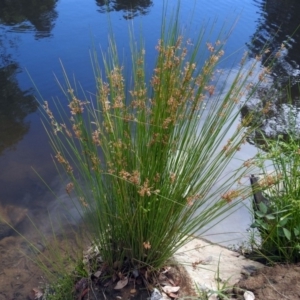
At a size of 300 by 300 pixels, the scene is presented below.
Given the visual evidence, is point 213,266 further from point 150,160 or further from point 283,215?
point 150,160

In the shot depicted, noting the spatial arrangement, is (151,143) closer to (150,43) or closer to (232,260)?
(232,260)

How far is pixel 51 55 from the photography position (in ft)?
17.3

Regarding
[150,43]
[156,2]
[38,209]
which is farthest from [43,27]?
[38,209]

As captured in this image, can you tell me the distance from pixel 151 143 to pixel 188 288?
0.76m

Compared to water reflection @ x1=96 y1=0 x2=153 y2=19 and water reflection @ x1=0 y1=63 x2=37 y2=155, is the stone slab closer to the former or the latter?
water reflection @ x1=0 y1=63 x2=37 y2=155

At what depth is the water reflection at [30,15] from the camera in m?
5.92

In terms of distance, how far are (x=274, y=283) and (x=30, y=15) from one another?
5222mm

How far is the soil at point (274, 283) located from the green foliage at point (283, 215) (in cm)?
13

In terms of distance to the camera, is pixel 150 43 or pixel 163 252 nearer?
pixel 163 252

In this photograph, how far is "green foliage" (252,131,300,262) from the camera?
2.31m

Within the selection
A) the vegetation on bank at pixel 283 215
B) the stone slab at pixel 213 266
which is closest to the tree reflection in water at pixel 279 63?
the vegetation on bank at pixel 283 215

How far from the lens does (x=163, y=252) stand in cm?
215

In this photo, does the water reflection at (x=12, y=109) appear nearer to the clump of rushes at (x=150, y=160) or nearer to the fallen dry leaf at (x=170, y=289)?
the clump of rushes at (x=150, y=160)

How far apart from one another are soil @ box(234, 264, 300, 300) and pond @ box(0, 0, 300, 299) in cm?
43
